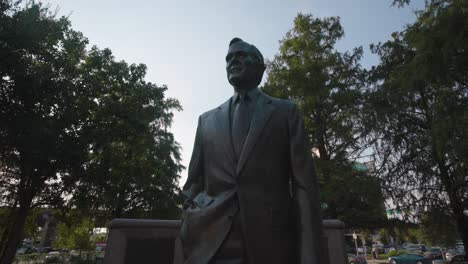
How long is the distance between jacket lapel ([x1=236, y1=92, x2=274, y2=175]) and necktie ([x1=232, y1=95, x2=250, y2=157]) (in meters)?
0.06

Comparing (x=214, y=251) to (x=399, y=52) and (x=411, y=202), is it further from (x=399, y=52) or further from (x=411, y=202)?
(x=399, y=52)

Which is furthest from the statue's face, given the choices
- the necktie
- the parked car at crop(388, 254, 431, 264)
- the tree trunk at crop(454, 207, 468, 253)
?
the parked car at crop(388, 254, 431, 264)

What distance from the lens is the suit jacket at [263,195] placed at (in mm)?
1727

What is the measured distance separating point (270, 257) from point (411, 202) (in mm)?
16705

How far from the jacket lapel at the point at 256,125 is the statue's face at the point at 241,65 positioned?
7.1 inches

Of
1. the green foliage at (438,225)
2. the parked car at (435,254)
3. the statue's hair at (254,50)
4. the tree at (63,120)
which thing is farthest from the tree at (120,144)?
the parked car at (435,254)

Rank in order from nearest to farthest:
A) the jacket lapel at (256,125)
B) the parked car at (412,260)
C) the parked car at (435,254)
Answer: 1. the jacket lapel at (256,125)
2. the parked car at (412,260)
3. the parked car at (435,254)

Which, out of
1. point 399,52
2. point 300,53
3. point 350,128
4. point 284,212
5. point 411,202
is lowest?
point 284,212

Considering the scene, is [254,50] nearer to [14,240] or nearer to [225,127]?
[225,127]

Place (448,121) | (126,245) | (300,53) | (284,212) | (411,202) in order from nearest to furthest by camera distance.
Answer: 1. (284,212)
2. (126,245)
3. (448,121)
4. (411,202)
5. (300,53)

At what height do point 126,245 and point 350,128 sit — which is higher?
point 350,128

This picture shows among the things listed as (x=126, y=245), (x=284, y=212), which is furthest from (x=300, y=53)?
(x=284, y=212)

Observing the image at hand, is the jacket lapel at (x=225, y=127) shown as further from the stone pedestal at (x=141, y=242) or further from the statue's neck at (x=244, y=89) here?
the stone pedestal at (x=141, y=242)

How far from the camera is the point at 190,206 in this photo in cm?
197
